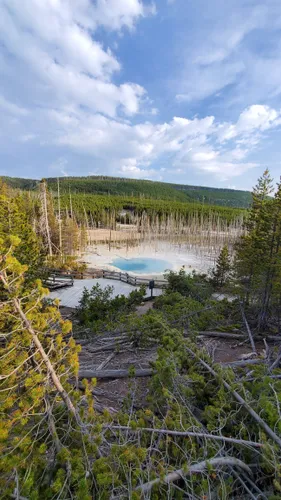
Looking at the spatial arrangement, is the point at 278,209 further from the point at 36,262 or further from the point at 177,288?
the point at 36,262

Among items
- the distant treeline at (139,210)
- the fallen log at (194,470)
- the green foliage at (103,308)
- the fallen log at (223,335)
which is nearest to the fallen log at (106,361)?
the fallen log at (223,335)

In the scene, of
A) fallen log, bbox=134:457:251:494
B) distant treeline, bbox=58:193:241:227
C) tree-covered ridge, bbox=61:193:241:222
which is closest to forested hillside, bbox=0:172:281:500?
fallen log, bbox=134:457:251:494

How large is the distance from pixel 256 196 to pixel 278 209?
4.72 metres

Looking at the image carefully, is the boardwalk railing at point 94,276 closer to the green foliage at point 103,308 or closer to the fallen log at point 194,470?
the green foliage at point 103,308

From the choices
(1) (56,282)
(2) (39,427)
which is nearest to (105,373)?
(2) (39,427)

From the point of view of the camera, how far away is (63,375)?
2.80 meters

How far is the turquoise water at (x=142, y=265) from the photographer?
115ft

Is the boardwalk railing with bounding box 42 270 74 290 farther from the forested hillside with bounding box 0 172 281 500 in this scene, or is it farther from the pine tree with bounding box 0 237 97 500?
the pine tree with bounding box 0 237 97 500

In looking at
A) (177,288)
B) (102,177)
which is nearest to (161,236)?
(177,288)

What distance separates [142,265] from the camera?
126 feet

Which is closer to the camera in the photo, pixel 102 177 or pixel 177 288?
pixel 177 288

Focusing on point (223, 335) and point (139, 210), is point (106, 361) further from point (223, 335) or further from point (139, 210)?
point (139, 210)

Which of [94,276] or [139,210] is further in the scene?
[139,210]

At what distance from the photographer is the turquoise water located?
34.9 meters
